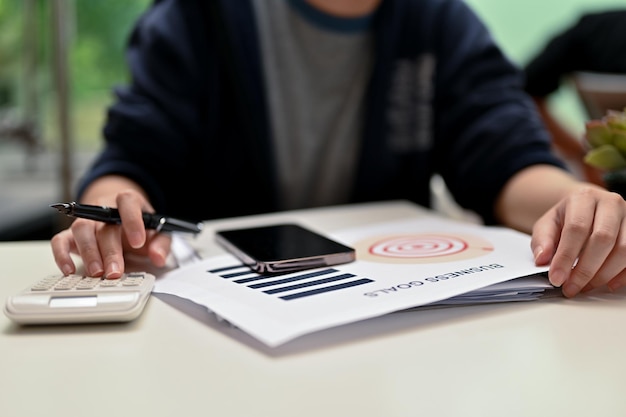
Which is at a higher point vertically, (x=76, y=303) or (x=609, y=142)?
(x=609, y=142)

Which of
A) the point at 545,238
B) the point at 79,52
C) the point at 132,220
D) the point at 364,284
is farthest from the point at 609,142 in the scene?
the point at 79,52

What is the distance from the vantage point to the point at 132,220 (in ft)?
1.82

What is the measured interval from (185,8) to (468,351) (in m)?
0.74

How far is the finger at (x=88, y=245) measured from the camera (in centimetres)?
52

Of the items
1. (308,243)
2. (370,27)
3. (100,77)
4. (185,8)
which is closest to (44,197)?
(100,77)

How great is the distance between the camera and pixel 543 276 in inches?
20.0

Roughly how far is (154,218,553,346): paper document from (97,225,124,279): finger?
0.12ft

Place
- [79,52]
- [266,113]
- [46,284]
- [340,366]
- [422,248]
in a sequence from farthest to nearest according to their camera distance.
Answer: [79,52], [266,113], [422,248], [46,284], [340,366]

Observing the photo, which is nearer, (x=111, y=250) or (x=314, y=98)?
(x=111, y=250)

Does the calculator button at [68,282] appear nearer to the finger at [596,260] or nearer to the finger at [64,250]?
the finger at [64,250]

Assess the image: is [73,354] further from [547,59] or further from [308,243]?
[547,59]

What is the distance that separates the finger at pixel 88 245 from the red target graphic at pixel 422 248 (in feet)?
0.73

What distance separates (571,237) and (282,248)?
9.4 inches

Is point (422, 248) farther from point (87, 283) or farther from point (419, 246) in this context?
point (87, 283)
